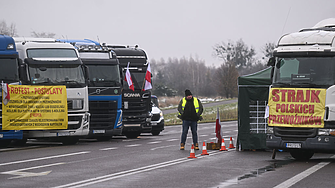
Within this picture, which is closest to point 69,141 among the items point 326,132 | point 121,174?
point 121,174

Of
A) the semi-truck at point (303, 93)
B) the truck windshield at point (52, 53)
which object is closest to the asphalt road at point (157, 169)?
the semi-truck at point (303, 93)

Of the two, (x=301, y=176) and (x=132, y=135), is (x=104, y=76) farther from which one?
(x=301, y=176)

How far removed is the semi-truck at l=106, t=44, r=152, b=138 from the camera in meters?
22.9

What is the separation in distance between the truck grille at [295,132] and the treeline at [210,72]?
6387 centimetres

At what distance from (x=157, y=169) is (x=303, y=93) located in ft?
14.0

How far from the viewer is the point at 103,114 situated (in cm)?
2058

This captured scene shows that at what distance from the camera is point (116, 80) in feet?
67.4

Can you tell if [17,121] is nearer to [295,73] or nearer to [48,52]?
[48,52]

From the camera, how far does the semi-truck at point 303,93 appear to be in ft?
42.8

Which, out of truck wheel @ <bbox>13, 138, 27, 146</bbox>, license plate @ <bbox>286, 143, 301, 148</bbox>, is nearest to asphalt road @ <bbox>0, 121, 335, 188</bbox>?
license plate @ <bbox>286, 143, 301, 148</bbox>

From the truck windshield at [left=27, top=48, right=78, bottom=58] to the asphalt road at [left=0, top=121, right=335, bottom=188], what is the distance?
3.65 metres

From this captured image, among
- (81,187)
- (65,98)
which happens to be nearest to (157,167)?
(81,187)

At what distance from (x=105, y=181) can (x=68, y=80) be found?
8.83m

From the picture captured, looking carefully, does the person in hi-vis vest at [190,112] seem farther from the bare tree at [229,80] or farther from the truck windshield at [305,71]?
the bare tree at [229,80]
